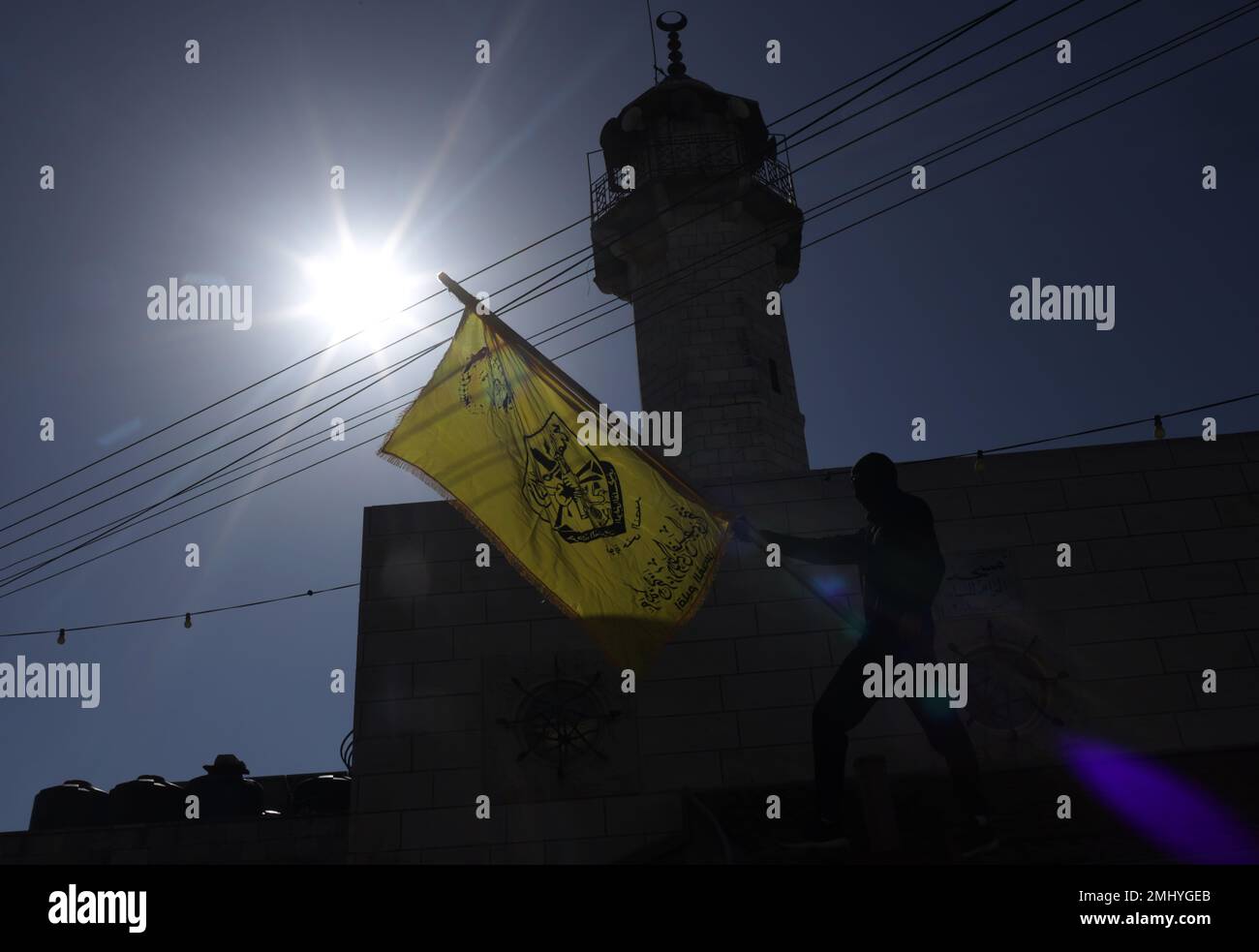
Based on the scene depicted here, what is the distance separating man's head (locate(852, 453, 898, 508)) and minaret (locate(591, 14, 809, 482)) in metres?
9.34

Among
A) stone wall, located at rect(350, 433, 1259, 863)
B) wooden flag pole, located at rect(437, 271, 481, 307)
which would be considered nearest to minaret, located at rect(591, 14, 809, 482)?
stone wall, located at rect(350, 433, 1259, 863)

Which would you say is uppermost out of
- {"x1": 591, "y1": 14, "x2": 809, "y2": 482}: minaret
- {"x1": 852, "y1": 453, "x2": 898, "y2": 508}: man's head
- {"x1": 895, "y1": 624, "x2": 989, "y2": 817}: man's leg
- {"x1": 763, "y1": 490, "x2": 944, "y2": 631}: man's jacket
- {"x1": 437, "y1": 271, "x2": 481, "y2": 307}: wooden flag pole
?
{"x1": 591, "y1": 14, "x2": 809, "y2": 482}: minaret

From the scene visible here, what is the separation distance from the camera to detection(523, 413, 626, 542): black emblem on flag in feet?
25.8

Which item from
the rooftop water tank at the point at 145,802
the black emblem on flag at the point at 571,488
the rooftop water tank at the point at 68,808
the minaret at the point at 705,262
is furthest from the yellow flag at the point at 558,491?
the rooftop water tank at the point at 68,808

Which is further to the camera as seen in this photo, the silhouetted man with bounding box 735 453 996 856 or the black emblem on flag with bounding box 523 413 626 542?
the black emblem on flag with bounding box 523 413 626 542

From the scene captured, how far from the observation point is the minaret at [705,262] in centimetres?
1841

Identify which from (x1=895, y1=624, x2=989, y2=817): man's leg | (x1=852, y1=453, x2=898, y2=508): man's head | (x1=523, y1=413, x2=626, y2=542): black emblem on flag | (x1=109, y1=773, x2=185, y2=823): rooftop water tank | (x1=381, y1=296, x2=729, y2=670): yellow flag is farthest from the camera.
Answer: (x1=109, y1=773, x2=185, y2=823): rooftop water tank

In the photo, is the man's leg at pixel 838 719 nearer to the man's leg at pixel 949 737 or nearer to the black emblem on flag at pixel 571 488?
the man's leg at pixel 949 737

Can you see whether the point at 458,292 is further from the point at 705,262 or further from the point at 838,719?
the point at 705,262

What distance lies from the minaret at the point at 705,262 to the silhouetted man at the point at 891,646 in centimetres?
947

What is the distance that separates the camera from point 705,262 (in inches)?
789

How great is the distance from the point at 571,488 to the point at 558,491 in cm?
11

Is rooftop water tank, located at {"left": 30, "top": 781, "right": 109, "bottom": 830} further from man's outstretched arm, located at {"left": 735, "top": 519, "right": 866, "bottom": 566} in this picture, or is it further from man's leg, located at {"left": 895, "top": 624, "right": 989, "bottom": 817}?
man's leg, located at {"left": 895, "top": 624, "right": 989, "bottom": 817}

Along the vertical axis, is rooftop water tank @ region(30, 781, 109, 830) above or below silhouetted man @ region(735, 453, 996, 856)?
below
